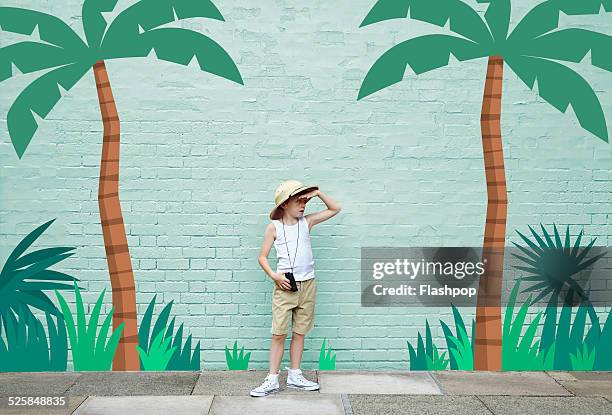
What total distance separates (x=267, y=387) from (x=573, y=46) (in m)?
4.19

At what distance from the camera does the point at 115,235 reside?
6629 mm

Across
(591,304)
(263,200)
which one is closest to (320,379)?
(263,200)

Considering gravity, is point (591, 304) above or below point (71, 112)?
below

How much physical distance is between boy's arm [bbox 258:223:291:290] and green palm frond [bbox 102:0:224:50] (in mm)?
2098

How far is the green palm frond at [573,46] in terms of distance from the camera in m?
6.74

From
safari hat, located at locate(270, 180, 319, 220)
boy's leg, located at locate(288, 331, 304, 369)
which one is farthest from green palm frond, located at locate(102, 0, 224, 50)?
boy's leg, located at locate(288, 331, 304, 369)

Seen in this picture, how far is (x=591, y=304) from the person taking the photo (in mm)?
6855

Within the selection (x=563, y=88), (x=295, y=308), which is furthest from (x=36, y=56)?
(x=563, y=88)

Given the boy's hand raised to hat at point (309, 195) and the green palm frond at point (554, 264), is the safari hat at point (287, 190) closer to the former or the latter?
the boy's hand raised to hat at point (309, 195)

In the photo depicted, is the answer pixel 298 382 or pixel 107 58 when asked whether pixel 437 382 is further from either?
pixel 107 58

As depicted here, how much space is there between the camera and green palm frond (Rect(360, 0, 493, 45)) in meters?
6.68

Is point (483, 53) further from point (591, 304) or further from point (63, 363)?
point (63, 363)

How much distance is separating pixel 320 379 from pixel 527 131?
9.79 ft

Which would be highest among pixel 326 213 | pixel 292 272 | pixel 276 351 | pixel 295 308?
pixel 326 213
